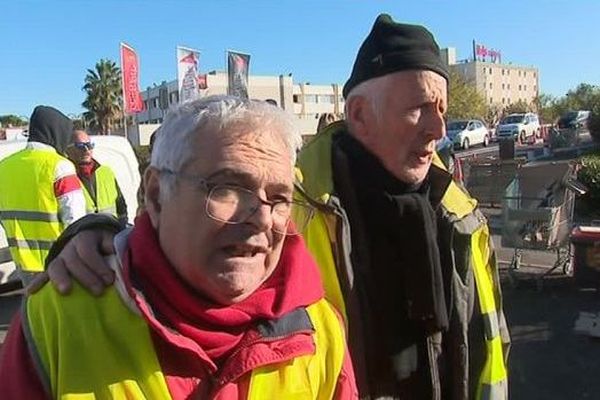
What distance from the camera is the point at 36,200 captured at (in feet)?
15.1

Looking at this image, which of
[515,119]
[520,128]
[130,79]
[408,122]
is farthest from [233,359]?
[515,119]

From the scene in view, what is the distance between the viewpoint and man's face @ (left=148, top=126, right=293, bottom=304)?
150cm

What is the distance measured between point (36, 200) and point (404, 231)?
325cm

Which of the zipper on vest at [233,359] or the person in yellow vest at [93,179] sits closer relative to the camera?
the zipper on vest at [233,359]

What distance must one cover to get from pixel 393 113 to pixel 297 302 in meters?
0.84

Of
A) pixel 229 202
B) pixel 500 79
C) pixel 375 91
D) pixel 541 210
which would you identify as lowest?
pixel 541 210

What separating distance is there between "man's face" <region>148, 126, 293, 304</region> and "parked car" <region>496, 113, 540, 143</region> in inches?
1514

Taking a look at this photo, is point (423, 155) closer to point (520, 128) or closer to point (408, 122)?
point (408, 122)

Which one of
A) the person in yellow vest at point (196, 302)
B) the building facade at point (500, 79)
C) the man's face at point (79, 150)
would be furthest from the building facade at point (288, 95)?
the person in yellow vest at point (196, 302)

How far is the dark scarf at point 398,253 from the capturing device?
2.22 m

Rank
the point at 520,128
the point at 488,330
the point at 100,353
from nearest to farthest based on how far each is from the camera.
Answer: the point at 100,353, the point at 488,330, the point at 520,128

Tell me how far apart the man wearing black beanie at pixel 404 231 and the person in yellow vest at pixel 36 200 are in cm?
279

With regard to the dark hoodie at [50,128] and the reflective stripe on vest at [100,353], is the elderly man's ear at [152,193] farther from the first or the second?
the dark hoodie at [50,128]

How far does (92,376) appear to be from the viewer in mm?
1395
